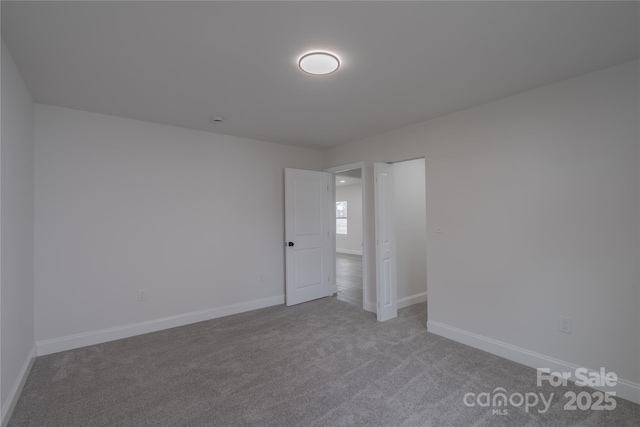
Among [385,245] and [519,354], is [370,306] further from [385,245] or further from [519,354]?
[519,354]

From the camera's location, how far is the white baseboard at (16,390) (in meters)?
1.91

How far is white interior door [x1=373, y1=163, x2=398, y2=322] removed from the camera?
12.4 ft

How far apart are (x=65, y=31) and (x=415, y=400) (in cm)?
337

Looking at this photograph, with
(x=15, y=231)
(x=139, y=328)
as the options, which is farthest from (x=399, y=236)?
(x=15, y=231)

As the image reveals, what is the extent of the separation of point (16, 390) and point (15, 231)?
3.85ft

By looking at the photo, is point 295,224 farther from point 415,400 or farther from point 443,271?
point 415,400

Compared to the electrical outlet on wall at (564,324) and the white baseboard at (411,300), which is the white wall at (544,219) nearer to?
the electrical outlet on wall at (564,324)

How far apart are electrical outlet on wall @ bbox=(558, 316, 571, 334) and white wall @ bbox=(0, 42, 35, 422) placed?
13.5 ft

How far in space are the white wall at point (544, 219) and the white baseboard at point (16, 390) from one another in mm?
3694

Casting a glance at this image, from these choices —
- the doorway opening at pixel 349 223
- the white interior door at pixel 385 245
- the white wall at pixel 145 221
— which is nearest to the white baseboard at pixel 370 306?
the white interior door at pixel 385 245

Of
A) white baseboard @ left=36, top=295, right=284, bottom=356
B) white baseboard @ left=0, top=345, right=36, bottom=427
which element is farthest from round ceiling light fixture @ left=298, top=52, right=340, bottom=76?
white baseboard @ left=36, top=295, right=284, bottom=356

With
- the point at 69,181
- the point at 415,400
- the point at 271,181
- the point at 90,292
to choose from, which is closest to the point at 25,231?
the point at 69,181

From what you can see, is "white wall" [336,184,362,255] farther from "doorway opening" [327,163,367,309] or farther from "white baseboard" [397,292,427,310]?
"white baseboard" [397,292,427,310]

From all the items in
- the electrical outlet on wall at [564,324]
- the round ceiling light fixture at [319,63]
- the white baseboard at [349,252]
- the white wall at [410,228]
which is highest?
the round ceiling light fixture at [319,63]
